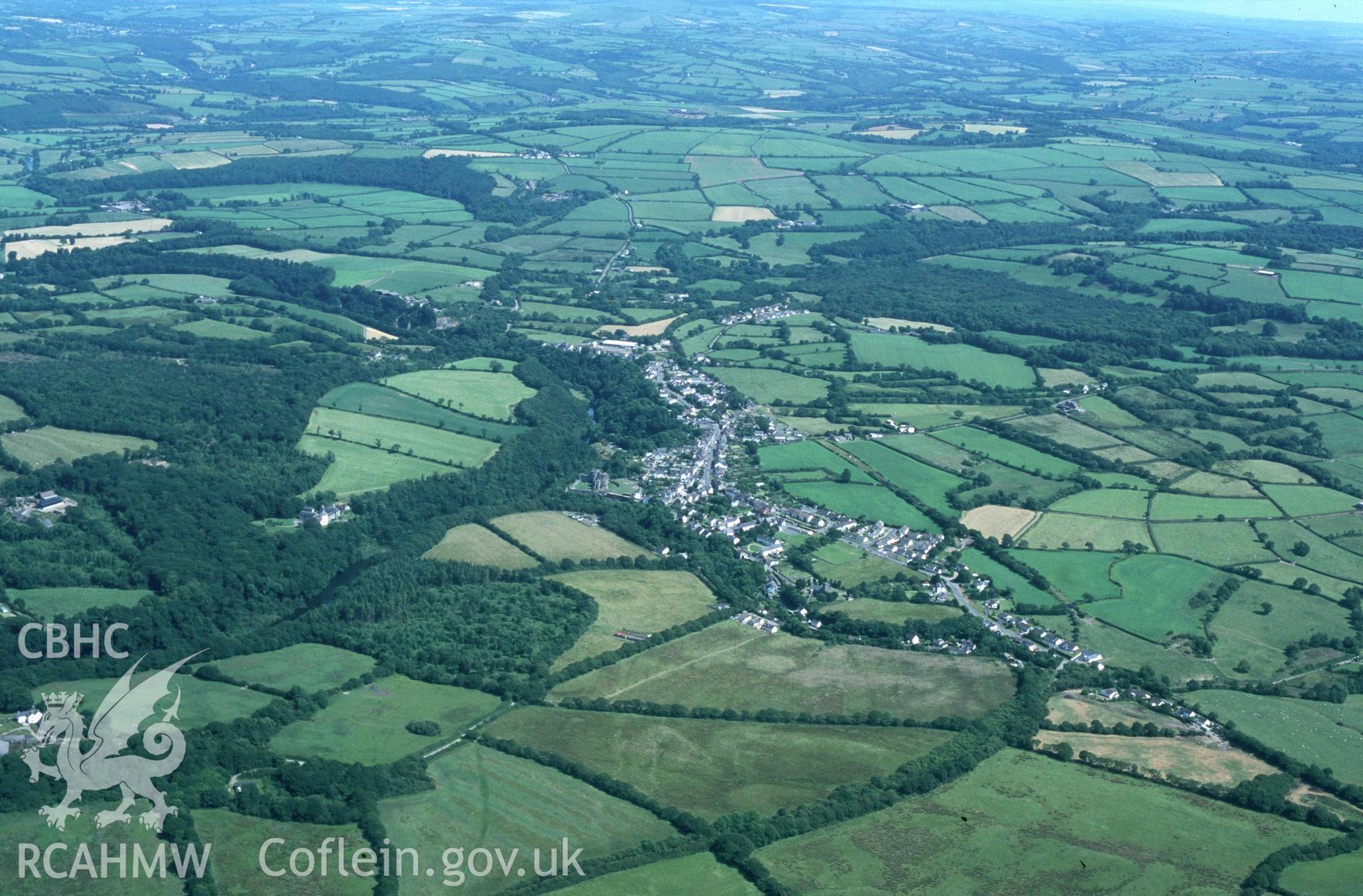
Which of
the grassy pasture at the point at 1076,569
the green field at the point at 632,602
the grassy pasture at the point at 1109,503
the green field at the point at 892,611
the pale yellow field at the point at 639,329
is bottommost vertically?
the green field at the point at 632,602

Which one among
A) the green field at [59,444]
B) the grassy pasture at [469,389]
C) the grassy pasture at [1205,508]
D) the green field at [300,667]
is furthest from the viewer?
the grassy pasture at [469,389]

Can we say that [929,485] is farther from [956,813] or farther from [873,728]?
[956,813]

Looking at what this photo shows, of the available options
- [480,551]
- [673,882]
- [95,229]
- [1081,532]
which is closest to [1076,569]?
[1081,532]

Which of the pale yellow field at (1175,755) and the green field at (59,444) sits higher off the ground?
the pale yellow field at (1175,755)

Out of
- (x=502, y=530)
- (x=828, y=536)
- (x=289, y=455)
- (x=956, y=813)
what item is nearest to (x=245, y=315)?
(x=289, y=455)

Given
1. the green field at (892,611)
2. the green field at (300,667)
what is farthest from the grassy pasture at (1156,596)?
the green field at (300,667)

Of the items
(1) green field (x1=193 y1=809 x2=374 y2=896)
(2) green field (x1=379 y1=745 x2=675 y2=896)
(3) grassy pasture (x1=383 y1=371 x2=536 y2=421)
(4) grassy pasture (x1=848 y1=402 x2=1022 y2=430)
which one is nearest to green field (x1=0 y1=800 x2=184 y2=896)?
(1) green field (x1=193 y1=809 x2=374 y2=896)

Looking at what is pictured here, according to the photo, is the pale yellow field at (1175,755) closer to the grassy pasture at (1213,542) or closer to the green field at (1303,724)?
the green field at (1303,724)
